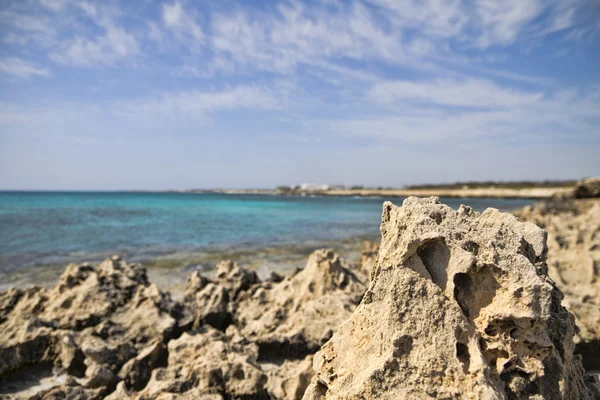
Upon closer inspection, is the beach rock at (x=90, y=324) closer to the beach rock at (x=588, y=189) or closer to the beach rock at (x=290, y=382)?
the beach rock at (x=290, y=382)

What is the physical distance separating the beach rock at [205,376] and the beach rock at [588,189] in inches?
1970

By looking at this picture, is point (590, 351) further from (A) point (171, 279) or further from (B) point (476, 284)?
(A) point (171, 279)

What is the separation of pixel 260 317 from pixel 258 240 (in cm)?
1484

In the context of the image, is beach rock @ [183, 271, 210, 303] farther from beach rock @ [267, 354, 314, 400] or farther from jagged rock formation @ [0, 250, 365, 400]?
beach rock @ [267, 354, 314, 400]

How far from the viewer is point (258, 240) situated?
2170 cm

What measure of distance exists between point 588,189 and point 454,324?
51279mm

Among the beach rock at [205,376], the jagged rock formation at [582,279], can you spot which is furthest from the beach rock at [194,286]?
the jagged rock formation at [582,279]

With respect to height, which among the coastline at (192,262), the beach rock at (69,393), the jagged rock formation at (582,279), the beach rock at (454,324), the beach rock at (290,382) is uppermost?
the beach rock at (454,324)

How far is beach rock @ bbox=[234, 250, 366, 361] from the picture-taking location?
5582 mm

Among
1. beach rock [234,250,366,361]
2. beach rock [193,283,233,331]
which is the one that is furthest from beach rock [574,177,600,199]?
beach rock [193,283,233,331]

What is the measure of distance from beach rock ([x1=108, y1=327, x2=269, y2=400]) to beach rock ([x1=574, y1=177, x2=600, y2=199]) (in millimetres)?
50033

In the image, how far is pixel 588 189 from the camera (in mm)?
43031

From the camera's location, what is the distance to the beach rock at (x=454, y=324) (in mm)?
2350

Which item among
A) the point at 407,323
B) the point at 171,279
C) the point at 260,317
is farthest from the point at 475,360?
the point at 171,279
